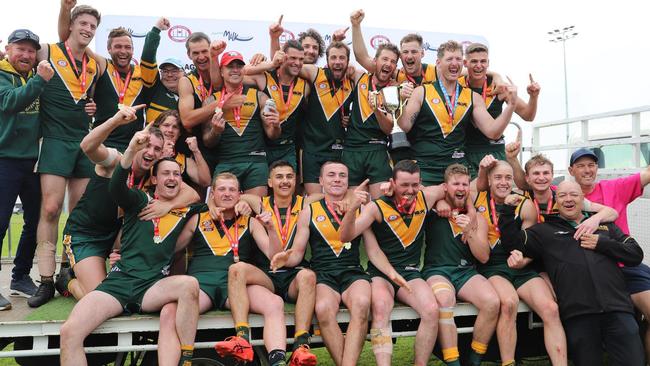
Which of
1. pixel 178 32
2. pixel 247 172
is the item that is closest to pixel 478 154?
pixel 247 172

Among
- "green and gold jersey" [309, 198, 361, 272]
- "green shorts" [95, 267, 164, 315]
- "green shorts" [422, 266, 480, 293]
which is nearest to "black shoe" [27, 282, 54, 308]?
"green shorts" [95, 267, 164, 315]

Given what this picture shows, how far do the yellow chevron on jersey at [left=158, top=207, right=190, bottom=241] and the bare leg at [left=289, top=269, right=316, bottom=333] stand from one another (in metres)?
1.04

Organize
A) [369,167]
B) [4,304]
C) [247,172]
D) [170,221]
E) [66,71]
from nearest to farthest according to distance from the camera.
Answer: [4,304]
[170,221]
[66,71]
[247,172]
[369,167]

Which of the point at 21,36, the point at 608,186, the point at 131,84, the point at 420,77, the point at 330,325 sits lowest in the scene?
the point at 330,325

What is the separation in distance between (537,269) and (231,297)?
2.53 m

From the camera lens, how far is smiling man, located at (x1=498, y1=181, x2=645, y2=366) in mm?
3973

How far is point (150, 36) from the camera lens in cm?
506

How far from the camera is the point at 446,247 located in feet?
15.0

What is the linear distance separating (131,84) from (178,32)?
2.81 meters

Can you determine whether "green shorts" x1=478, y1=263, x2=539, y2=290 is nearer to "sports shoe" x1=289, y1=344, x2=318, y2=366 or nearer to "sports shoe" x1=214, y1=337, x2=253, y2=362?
"sports shoe" x1=289, y1=344, x2=318, y2=366

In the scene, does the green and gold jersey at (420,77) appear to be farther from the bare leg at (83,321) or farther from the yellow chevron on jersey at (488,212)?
the bare leg at (83,321)

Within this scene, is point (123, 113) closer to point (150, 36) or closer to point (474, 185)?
point (150, 36)

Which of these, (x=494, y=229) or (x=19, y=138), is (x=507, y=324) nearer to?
(x=494, y=229)

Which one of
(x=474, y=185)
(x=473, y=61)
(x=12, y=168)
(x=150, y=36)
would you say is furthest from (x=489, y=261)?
(x=12, y=168)
